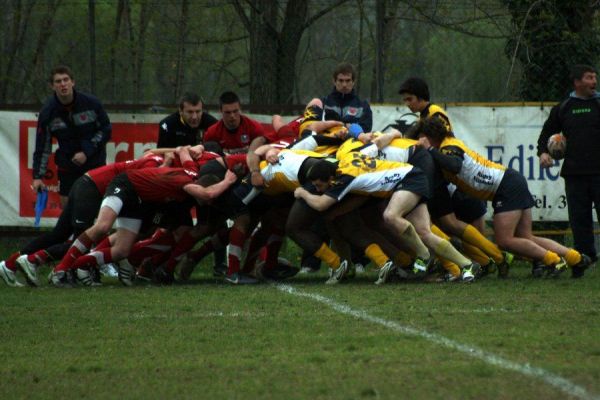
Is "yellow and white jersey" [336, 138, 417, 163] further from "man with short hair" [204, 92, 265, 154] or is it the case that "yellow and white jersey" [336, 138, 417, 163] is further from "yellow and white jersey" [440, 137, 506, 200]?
"man with short hair" [204, 92, 265, 154]

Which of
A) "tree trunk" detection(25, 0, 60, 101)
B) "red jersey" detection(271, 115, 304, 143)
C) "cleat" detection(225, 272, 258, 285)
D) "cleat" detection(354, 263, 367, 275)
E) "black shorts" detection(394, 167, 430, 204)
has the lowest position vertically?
"cleat" detection(354, 263, 367, 275)

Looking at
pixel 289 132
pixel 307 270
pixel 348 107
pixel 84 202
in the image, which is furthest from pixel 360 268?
pixel 84 202

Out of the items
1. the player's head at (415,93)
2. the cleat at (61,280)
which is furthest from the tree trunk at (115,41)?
the player's head at (415,93)

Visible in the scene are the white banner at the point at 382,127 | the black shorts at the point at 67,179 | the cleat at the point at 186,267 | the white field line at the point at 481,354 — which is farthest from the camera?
the white banner at the point at 382,127

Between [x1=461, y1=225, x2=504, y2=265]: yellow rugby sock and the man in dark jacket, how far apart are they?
75cm

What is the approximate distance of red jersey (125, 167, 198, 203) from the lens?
35.6 ft

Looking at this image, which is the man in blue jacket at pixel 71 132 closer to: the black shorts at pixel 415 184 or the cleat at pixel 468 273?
the black shorts at pixel 415 184

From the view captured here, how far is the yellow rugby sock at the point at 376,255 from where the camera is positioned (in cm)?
1075

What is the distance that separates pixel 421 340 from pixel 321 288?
3.57 meters

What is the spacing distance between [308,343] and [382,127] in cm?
683

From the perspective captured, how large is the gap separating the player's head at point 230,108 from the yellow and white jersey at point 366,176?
5.05 ft

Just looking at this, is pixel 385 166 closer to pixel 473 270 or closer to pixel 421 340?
pixel 473 270

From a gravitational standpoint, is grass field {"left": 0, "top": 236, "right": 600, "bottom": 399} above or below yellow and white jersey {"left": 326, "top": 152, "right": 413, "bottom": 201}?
below

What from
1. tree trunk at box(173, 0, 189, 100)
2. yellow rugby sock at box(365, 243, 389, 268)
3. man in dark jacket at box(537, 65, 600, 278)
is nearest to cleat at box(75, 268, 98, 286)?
yellow rugby sock at box(365, 243, 389, 268)
